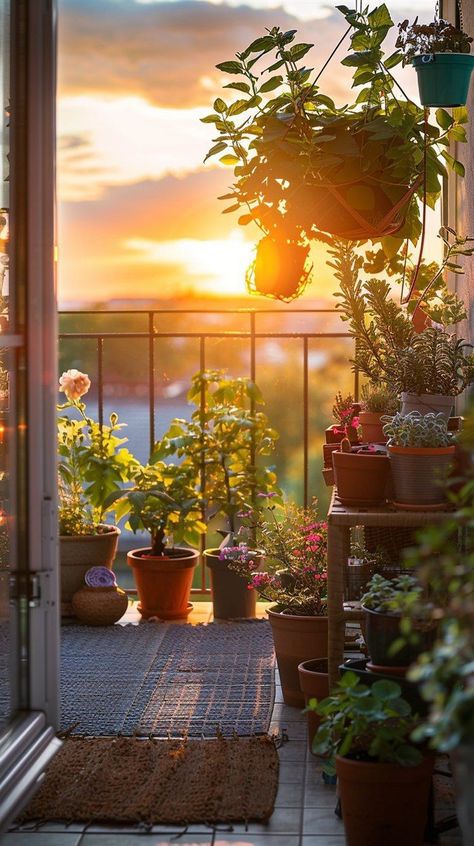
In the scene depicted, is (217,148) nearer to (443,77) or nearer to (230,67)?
(230,67)

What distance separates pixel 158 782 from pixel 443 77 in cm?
187

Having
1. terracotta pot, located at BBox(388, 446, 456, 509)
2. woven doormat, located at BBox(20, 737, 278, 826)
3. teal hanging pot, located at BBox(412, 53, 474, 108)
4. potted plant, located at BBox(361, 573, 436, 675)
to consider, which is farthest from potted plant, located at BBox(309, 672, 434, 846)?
teal hanging pot, located at BBox(412, 53, 474, 108)

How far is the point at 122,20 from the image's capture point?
23.6 ft

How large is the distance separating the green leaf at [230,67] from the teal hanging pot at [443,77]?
488 mm

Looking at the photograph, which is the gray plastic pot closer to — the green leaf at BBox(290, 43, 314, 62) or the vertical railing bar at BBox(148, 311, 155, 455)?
the green leaf at BBox(290, 43, 314, 62)

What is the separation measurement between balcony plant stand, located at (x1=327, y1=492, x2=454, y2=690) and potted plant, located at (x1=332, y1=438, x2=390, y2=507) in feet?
0.11

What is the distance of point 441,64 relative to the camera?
2.83 metres

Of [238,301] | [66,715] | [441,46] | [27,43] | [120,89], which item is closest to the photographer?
[27,43]

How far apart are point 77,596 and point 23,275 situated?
71.4 inches

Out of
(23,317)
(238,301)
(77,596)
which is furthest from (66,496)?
(23,317)

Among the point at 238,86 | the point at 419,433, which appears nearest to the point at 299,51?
the point at 238,86

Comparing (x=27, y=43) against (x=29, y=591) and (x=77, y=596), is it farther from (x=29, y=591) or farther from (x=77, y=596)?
(x=77, y=596)

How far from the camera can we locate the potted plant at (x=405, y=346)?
2869 mm

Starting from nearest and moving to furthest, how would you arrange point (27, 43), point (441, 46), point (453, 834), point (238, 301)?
1. point (453, 834)
2. point (27, 43)
3. point (441, 46)
4. point (238, 301)
